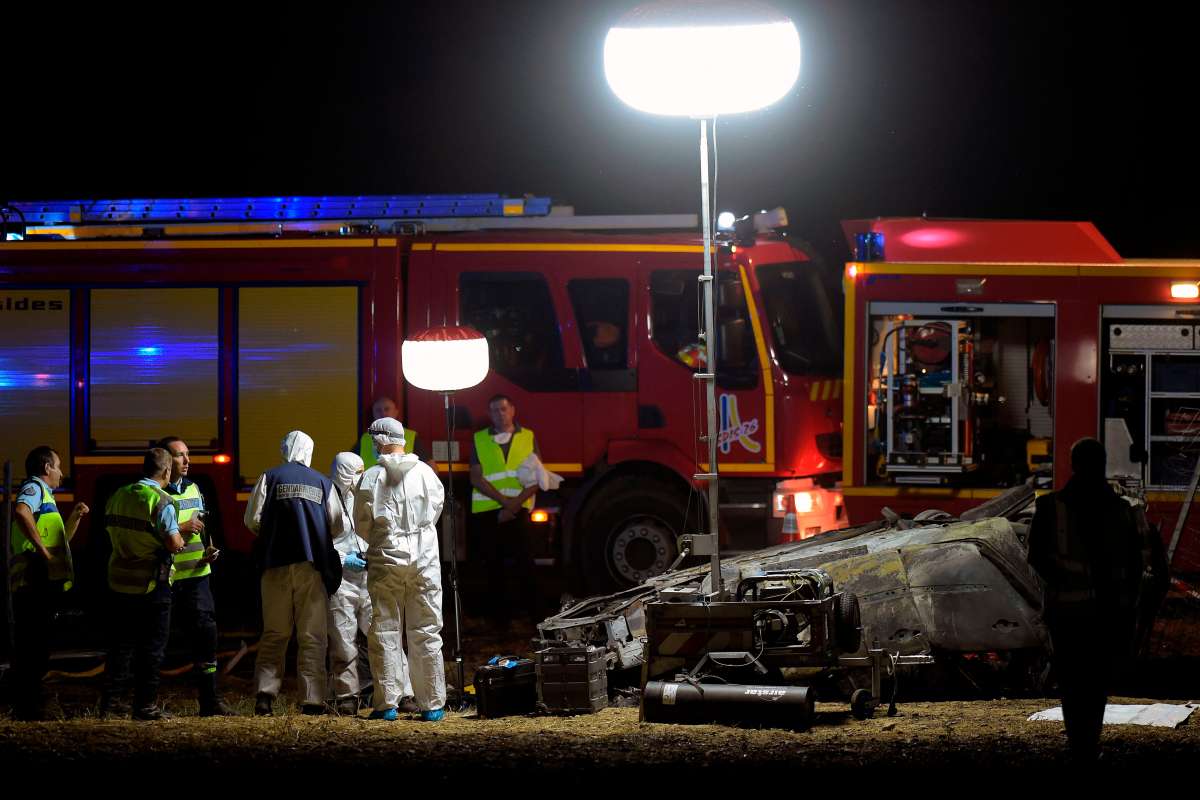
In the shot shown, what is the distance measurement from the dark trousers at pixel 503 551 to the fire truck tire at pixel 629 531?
0.58 metres

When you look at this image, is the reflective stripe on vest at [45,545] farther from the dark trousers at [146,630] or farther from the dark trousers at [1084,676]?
the dark trousers at [1084,676]

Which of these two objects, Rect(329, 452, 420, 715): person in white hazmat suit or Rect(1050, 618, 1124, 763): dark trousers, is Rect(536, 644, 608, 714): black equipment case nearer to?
Rect(329, 452, 420, 715): person in white hazmat suit

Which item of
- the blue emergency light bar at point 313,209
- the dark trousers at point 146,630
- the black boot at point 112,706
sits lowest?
the black boot at point 112,706

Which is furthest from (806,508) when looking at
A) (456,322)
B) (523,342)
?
(456,322)

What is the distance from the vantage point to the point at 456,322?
11.4 meters

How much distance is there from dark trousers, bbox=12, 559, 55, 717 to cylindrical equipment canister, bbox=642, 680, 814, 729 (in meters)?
3.52

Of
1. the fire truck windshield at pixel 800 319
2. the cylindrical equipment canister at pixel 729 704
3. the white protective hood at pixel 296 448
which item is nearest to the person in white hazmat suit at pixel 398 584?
the white protective hood at pixel 296 448

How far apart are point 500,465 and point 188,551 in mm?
3121

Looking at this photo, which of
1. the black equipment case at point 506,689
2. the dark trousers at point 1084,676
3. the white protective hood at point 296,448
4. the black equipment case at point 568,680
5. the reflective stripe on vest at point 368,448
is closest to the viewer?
the dark trousers at point 1084,676

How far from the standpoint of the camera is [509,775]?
5.86 metres

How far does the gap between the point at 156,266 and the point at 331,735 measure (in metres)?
5.83

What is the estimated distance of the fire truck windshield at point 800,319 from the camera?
36.9 feet

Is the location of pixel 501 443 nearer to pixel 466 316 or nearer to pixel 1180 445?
pixel 466 316

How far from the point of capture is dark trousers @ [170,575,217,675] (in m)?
8.19
